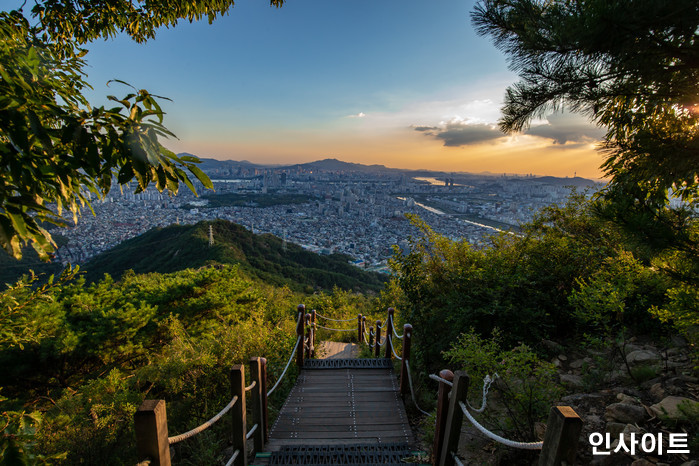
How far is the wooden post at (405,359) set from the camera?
3.70 metres

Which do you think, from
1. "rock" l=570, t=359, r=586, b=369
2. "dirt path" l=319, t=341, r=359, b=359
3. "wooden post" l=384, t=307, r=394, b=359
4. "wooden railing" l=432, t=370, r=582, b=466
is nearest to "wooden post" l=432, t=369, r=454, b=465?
"wooden railing" l=432, t=370, r=582, b=466

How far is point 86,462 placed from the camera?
295cm

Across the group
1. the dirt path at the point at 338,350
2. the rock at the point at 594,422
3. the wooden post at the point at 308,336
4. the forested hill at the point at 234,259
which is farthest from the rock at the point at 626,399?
the forested hill at the point at 234,259

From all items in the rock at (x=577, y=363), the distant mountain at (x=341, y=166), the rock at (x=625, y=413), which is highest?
the distant mountain at (x=341, y=166)

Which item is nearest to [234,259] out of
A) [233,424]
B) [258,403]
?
[258,403]

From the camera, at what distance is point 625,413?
2.27 meters

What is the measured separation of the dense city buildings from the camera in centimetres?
3975

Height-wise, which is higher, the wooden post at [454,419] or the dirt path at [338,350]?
the wooden post at [454,419]

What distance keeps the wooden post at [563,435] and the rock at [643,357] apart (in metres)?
2.57

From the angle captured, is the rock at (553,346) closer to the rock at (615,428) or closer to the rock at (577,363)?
the rock at (577,363)

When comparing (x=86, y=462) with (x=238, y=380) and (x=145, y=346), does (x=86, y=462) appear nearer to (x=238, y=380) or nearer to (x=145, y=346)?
(x=238, y=380)

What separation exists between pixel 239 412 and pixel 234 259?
2379cm

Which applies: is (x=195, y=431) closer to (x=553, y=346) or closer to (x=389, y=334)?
(x=389, y=334)

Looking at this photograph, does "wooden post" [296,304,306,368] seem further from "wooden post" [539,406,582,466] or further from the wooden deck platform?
"wooden post" [539,406,582,466]
